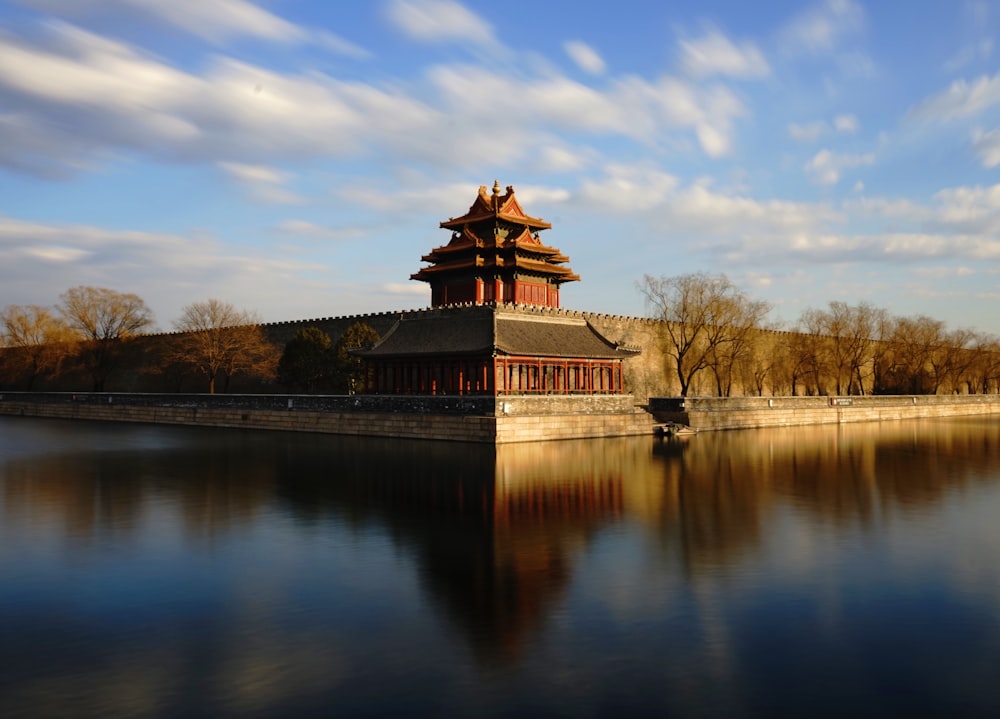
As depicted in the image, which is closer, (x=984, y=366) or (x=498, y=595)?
(x=498, y=595)

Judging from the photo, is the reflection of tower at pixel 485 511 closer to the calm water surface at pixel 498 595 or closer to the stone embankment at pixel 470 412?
the calm water surface at pixel 498 595

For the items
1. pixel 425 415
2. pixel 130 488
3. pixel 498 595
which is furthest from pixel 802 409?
pixel 498 595

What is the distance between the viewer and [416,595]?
11758mm

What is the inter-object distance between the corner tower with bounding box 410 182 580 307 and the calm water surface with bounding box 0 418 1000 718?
87.4 ft

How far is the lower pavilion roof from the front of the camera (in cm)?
4144

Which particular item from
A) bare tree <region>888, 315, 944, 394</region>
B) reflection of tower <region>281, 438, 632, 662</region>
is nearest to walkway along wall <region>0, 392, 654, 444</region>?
reflection of tower <region>281, 438, 632, 662</region>

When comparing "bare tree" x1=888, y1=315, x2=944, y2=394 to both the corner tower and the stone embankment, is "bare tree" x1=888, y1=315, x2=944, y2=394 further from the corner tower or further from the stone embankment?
the corner tower

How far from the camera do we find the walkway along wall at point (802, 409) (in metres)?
43.7

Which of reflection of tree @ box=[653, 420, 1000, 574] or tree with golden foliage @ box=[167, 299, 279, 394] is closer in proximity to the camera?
reflection of tree @ box=[653, 420, 1000, 574]

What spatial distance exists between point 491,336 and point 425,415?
676cm

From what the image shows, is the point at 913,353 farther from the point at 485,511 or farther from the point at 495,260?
Answer: the point at 485,511

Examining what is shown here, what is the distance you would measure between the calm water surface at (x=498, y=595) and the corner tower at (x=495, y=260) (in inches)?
1049

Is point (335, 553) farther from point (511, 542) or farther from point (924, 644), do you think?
point (924, 644)

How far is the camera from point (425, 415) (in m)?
36.7
